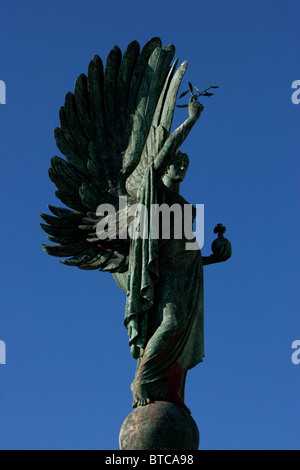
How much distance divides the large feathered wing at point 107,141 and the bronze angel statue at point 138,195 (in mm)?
14

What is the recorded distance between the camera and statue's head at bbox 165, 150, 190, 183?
544 inches

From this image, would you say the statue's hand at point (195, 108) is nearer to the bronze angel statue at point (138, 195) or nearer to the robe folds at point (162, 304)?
the bronze angel statue at point (138, 195)

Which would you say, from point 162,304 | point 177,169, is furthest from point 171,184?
point 162,304

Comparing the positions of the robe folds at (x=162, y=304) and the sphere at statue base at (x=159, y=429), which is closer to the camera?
the sphere at statue base at (x=159, y=429)

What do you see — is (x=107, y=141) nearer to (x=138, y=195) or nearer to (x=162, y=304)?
(x=138, y=195)

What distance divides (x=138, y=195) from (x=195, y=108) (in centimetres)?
137

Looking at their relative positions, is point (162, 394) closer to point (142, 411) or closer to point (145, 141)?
point (142, 411)

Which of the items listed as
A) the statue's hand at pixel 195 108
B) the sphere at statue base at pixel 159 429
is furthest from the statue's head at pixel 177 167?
the sphere at statue base at pixel 159 429

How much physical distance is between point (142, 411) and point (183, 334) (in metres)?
1.18

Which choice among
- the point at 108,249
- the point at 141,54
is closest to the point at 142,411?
the point at 108,249

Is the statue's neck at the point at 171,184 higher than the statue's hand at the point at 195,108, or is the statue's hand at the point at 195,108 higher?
the statue's hand at the point at 195,108

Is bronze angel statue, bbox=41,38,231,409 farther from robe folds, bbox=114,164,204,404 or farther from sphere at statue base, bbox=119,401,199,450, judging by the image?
sphere at statue base, bbox=119,401,199,450

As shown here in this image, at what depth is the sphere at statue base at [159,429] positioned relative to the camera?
39.7 ft

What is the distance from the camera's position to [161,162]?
13305 mm
